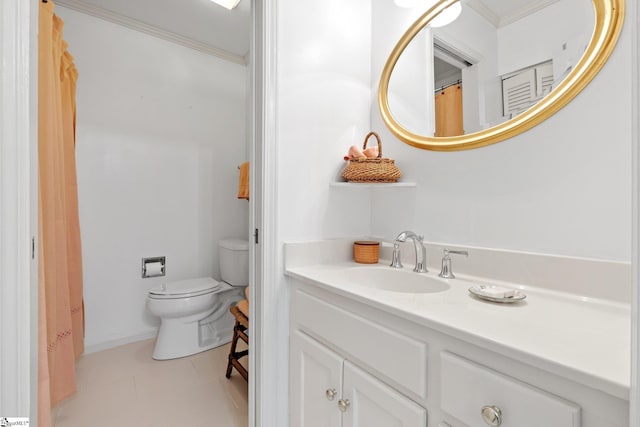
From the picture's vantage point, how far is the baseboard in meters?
1.98

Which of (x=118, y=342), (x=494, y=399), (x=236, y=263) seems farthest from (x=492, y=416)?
(x=118, y=342)

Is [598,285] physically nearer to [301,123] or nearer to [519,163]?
[519,163]

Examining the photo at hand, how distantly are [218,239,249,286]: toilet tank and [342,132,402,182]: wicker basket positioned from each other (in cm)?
126

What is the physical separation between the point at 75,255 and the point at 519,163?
7.45 feet

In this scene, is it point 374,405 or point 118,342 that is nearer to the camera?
Answer: point 374,405

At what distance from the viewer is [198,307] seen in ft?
6.41

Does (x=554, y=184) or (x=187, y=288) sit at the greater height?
(x=554, y=184)

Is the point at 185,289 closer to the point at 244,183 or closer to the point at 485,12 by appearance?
the point at 244,183

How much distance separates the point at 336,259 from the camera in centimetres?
130

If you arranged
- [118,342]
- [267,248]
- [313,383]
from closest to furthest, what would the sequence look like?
[313,383]
[267,248]
[118,342]

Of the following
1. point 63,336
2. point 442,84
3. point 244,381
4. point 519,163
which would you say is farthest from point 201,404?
point 442,84

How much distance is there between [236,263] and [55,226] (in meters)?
1.11

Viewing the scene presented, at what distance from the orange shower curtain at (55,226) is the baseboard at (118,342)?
18cm

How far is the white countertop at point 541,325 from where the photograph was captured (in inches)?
17.8
